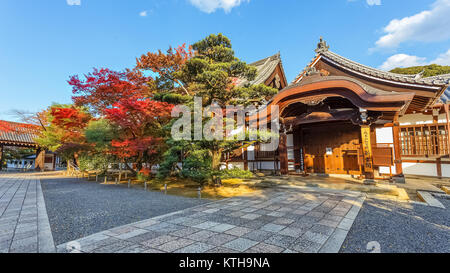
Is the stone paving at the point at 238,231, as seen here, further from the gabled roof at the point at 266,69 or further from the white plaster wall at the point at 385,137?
the gabled roof at the point at 266,69

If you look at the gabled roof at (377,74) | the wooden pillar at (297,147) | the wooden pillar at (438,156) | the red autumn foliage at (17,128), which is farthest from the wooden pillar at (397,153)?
the red autumn foliage at (17,128)

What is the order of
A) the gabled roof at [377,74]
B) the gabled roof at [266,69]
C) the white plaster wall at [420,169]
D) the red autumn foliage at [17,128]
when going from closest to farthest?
the gabled roof at [377,74], the white plaster wall at [420,169], the gabled roof at [266,69], the red autumn foliage at [17,128]

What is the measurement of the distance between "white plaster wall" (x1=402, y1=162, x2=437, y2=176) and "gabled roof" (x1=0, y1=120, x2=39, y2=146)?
30.4 metres

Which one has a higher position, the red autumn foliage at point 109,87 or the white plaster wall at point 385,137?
the red autumn foliage at point 109,87

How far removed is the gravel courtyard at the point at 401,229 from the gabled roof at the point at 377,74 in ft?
14.9

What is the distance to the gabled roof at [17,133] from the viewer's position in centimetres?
2097

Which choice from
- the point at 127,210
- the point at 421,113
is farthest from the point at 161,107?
the point at 421,113

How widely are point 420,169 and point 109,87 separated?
16.3 metres

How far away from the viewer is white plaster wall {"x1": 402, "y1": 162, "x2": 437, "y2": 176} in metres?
8.66

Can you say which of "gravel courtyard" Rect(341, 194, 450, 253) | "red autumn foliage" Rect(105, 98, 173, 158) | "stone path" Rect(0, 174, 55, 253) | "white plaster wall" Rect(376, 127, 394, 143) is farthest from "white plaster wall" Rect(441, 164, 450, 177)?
"stone path" Rect(0, 174, 55, 253)

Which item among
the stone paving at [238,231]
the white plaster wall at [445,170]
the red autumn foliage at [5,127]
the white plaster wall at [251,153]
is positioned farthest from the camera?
the red autumn foliage at [5,127]

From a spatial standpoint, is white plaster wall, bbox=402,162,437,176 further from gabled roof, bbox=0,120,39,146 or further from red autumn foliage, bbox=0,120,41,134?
gabled roof, bbox=0,120,39,146

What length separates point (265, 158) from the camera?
1198cm
